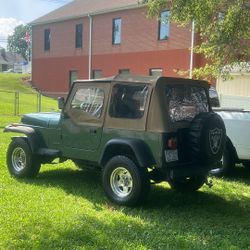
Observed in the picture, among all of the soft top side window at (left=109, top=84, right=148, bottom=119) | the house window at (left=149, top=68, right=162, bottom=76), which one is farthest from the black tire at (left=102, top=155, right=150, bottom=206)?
the house window at (left=149, top=68, right=162, bottom=76)

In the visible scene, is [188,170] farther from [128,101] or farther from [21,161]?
[21,161]

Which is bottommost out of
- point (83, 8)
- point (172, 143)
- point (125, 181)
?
point (125, 181)

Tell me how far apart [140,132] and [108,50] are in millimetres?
25307

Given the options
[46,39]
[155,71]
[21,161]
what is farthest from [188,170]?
[46,39]

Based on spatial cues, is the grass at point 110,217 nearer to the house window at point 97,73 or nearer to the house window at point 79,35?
the house window at point 97,73

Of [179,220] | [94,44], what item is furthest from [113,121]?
[94,44]

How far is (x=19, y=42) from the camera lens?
114062 mm

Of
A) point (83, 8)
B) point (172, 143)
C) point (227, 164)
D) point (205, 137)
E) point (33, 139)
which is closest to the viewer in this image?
point (172, 143)

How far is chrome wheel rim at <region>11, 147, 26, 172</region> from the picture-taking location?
28.9 feet

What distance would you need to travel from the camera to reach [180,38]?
26.4m

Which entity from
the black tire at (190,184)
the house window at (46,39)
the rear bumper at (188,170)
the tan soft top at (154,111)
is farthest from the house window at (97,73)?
the rear bumper at (188,170)

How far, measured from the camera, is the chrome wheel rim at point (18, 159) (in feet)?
28.9

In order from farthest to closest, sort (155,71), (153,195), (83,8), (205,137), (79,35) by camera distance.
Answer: (83,8) → (79,35) → (155,71) → (153,195) → (205,137)

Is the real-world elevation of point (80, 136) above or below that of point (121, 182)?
above
